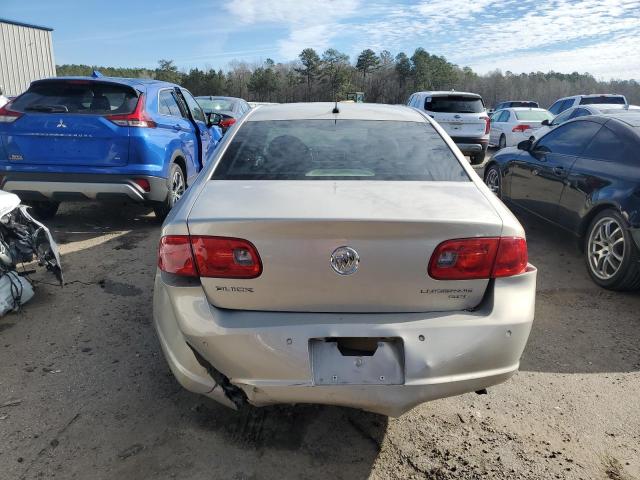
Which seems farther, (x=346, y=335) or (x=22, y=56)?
(x=22, y=56)

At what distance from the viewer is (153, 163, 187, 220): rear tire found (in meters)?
6.04

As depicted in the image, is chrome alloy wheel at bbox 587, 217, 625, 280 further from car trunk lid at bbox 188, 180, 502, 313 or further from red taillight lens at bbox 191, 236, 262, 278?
red taillight lens at bbox 191, 236, 262, 278

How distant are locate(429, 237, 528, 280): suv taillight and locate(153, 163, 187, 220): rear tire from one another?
14.2ft

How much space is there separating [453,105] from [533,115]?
4.31 m

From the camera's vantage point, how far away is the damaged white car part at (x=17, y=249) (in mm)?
3774

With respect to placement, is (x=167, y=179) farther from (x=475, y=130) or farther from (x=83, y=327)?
(x=475, y=130)

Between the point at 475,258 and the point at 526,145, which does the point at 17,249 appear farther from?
the point at 526,145

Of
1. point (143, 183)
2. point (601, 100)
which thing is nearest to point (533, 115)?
point (601, 100)

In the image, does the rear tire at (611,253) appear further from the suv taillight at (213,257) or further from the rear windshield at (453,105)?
the rear windshield at (453,105)

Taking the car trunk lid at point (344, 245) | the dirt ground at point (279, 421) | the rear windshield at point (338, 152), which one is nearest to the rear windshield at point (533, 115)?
the dirt ground at point (279, 421)

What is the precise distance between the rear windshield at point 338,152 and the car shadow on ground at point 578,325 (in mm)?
1540

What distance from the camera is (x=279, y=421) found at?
2.63m

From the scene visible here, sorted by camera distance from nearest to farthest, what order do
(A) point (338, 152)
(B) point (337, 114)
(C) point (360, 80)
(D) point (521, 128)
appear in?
1. (A) point (338, 152)
2. (B) point (337, 114)
3. (D) point (521, 128)
4. (C) point (360, 80)

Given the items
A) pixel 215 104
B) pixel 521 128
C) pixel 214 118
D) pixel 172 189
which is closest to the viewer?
pixel 172 189
